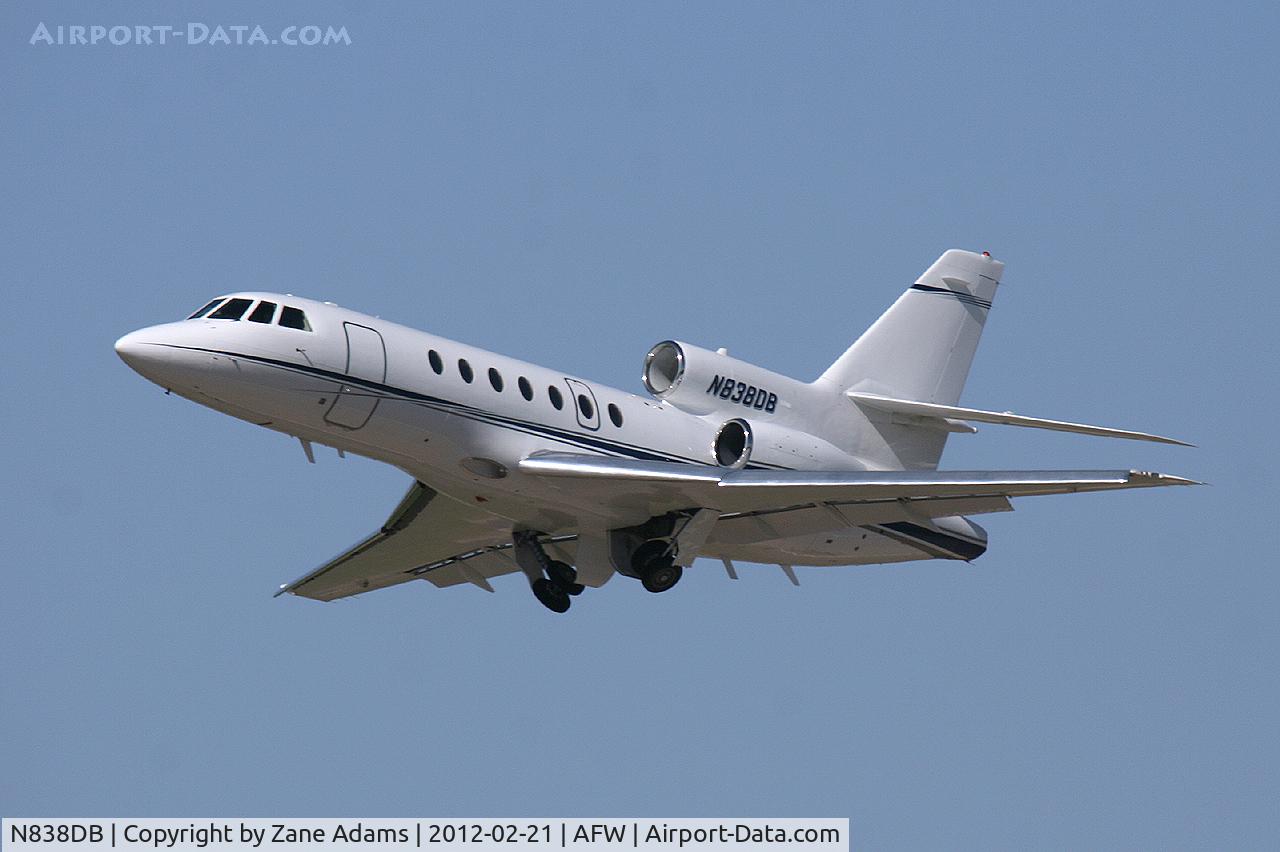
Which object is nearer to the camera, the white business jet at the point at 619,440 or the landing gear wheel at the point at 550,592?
the white business jet at the point at 619,440

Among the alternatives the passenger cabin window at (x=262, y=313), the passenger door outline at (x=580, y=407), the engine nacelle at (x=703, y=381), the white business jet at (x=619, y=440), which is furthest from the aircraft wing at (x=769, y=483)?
the passenger cabin window at (x=262, y=313)

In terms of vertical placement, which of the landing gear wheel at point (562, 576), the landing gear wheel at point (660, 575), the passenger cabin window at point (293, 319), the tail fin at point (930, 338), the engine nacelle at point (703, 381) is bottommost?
the landing gear wheel at point (660, 575)

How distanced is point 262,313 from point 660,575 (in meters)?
5.38

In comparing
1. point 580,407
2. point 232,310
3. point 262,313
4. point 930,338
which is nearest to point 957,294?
point 930,338

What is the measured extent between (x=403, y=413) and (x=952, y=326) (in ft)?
28.8

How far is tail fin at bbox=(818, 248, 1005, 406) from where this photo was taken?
23.4 metres

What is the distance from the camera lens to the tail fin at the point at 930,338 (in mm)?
23375

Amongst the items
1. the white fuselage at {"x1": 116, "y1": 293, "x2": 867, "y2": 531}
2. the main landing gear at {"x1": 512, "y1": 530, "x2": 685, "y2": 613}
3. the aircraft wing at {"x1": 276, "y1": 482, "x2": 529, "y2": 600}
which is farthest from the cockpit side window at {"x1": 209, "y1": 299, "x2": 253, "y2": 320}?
the main landing gear at {"x1": 512, "y1": 530, "x2": 685, "y2": 613}

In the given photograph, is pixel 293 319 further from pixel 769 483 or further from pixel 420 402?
pixel 769 483

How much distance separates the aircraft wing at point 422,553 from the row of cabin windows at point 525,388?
5.68 ft

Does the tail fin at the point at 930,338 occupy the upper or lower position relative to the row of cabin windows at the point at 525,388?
upper

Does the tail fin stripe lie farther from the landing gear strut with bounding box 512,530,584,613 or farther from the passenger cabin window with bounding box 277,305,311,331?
the passenger cabin window with bounding box 277,305,311,331

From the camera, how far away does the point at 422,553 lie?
22469mm

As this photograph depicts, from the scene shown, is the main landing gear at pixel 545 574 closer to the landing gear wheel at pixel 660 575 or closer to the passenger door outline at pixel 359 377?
the landing gear wheel at pixel 660 575
